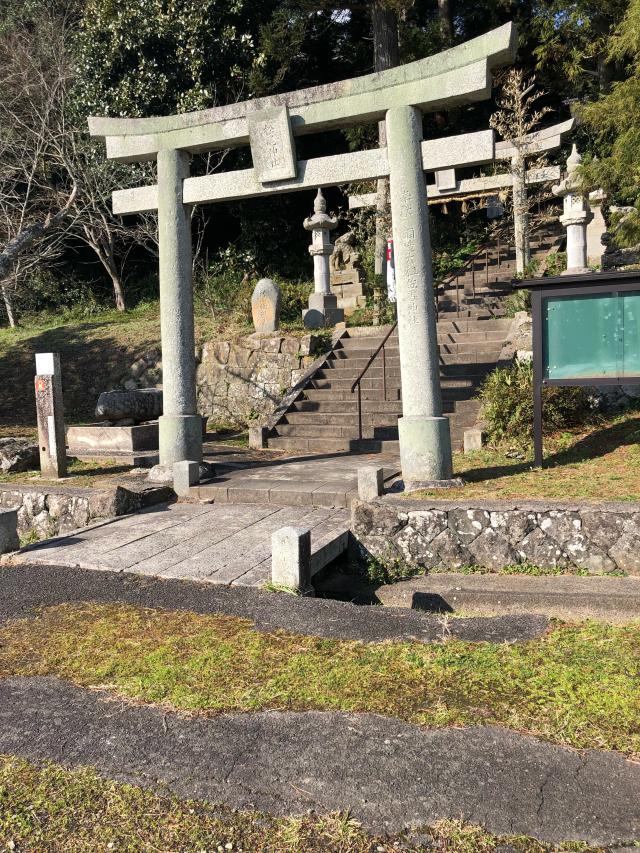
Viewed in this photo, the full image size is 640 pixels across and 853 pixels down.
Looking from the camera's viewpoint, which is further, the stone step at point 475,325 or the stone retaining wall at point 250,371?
the stone retaining wall at point 250,371

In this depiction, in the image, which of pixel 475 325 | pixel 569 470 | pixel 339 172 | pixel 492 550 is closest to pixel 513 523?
pixel 492 550

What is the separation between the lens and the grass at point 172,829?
2459mm

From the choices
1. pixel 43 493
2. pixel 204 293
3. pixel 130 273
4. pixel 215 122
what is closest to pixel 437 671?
pixel 43 493

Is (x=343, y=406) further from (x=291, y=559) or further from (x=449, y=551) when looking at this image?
(x=291, y=559)

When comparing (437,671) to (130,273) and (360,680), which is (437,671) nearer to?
(360,680)

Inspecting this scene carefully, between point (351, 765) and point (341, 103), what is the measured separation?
22.4ft

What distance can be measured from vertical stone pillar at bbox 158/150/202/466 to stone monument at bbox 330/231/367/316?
28.1ft

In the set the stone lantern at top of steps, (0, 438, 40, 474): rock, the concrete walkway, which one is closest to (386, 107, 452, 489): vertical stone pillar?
the concrete walkway

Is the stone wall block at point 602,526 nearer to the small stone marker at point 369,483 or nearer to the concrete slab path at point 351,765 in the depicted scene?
the small stone marker at point 369,483

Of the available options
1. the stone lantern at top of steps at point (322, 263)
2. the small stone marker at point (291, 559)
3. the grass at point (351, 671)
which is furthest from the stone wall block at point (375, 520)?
the stone lantern at top of steps at point (322, 263)

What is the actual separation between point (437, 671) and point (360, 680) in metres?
0.45

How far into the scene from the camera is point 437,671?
3775mm

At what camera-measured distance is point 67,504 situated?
7.91 m

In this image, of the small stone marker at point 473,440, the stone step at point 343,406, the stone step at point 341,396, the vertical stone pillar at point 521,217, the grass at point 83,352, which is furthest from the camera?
the vertical stone pillar at point 521,217
